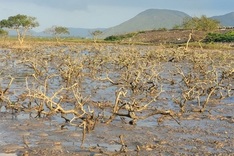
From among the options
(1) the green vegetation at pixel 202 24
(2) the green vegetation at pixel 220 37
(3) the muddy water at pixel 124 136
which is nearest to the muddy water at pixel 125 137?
(3) the muddy water at pixel 124 136

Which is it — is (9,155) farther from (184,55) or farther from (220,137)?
(184,55)

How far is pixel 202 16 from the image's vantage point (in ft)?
289

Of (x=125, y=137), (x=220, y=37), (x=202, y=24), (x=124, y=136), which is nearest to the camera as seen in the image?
(x=125, y=137)

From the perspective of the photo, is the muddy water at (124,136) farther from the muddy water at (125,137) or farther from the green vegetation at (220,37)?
the green vegetation at (220,37)

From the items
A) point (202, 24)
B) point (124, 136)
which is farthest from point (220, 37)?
point (124, 136)

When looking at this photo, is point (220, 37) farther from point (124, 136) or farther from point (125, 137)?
point (125, 137)

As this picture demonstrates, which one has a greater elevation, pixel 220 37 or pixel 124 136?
pixel 124 136

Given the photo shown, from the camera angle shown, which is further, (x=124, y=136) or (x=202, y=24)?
(x=202, y=24)

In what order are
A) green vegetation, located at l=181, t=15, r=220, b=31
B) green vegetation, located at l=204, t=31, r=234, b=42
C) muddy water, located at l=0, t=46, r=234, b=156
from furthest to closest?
green vegetation, located at l=181, t=15, r=220, b=31
green vegetation, located at l=204, t=31, r=234, b=42
muddy water, located at l=0, t=46, r=234, b=156

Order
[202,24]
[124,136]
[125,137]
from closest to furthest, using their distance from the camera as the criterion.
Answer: [125,137] → [124,136] → [202,24]

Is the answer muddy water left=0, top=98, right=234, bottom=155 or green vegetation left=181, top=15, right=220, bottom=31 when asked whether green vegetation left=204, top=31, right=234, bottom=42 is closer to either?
green vegetation left=181, top=15, right=220, bottom=31

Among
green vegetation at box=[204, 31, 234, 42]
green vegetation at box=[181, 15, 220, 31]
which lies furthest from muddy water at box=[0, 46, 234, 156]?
green vegetation at box=[181, 15, 220, 31]

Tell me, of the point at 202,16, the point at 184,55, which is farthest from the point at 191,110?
the point at 202,16

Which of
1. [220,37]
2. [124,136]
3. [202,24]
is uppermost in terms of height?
[202,24]
